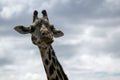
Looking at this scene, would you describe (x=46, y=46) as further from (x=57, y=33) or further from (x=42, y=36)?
(x=57, y=33)

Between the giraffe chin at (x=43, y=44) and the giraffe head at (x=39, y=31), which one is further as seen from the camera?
the giraffe chin at (x=43, y=44)

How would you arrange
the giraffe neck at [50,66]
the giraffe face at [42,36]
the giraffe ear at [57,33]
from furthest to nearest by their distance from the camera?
the giraffe ear at [57,33] → the giraffe neck at [50,66] → the giraffe face at [42,36]

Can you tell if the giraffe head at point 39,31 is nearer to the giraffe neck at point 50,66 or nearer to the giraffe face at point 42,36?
the giraffe face at point 42,36

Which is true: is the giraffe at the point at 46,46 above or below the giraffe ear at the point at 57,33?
below

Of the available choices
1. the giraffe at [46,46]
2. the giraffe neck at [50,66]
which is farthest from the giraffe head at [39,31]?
the giraffe neck at [50,66]

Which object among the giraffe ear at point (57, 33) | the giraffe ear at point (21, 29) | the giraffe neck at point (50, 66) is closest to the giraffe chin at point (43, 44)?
the giraffe neck at point (50, 66)

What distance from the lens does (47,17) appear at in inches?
556

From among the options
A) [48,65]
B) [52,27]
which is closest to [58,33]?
[52,27]

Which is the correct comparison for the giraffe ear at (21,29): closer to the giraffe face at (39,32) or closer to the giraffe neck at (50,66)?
the giraffe face at (39,32)

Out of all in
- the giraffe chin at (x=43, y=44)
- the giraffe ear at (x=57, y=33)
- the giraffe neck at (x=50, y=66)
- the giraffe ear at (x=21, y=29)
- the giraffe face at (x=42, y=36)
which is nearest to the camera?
the giraffe face at (x=42, y=36)

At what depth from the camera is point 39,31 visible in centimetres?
1345

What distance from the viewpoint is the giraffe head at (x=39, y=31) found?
42.5 feet

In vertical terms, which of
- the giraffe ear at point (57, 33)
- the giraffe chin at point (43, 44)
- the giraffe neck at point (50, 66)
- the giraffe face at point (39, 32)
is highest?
the giraffe ear at point (57, 33)

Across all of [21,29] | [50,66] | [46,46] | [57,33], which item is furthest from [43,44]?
[57,33]
